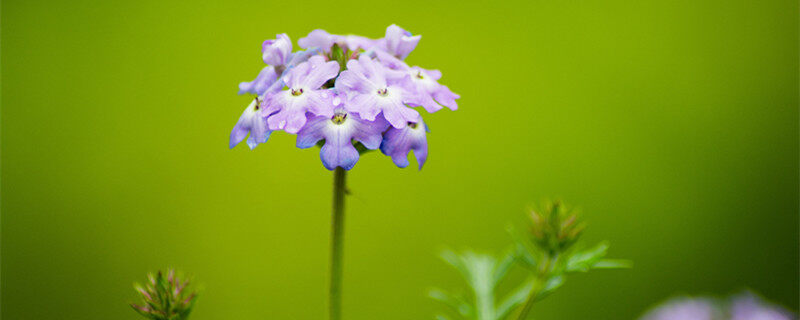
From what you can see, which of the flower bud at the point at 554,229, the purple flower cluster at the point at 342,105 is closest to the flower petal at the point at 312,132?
the purple flower cluster at the point at 342,105

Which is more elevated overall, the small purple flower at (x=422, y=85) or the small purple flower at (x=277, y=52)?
the small purple flower at (x=277, y=52)

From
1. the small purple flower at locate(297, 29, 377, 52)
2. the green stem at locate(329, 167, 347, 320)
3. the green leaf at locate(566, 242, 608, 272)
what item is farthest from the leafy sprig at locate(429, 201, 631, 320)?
the small purple flower at locate(297, 29, 377, 52)

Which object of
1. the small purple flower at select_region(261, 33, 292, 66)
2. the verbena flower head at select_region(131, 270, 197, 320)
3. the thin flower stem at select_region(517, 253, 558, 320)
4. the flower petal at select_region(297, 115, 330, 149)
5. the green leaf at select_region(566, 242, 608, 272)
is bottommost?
the verbena flower head at select_region(131, 270, 197, 320)

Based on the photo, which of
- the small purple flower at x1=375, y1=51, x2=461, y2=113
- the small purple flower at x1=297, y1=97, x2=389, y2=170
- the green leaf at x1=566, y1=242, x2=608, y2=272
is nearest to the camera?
the small purple flower at x1=297, y1=97, x2=389, y2=170

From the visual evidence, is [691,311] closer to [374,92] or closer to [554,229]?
[554,229]

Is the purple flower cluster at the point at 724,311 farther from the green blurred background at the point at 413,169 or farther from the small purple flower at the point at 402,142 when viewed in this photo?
the green blurred background at the point at 413,169

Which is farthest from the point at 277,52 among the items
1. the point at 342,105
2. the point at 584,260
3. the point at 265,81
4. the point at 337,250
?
the point at 584,260

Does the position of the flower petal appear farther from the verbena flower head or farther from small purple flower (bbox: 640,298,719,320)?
small purple flower (bbox: 640,298,719,320)
